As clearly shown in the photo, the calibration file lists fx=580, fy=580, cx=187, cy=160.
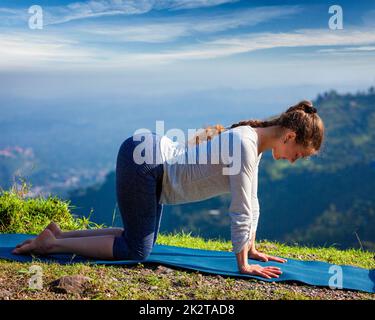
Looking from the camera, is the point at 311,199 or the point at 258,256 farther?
the point at 311,199

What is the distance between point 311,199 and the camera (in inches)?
1697

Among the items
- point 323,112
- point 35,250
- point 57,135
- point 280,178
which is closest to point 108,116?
point 57,135

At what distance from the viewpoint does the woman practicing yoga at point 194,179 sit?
4148 mm

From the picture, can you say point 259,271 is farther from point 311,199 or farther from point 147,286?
point 311,199

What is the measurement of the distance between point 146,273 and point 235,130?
126cm

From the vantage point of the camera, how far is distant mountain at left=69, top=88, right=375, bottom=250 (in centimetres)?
3781

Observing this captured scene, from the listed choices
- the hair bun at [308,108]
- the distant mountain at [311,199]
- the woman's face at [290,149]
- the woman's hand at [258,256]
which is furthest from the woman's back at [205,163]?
the distant mountain at [311,199]

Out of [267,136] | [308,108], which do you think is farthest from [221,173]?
[308,108]

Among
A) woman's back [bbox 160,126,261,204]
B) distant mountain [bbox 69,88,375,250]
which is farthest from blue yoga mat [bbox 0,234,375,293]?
distant mountain [bbox 69,88,375,250]

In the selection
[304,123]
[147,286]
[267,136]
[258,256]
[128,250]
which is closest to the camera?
[147,286]

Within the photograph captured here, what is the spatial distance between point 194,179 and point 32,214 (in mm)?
2775

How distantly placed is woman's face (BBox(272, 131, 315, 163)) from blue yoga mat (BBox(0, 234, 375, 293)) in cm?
93

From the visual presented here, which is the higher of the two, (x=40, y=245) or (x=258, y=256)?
(x=40, y=245)

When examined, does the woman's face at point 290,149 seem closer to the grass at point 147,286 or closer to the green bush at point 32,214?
the grass at point 147,286
